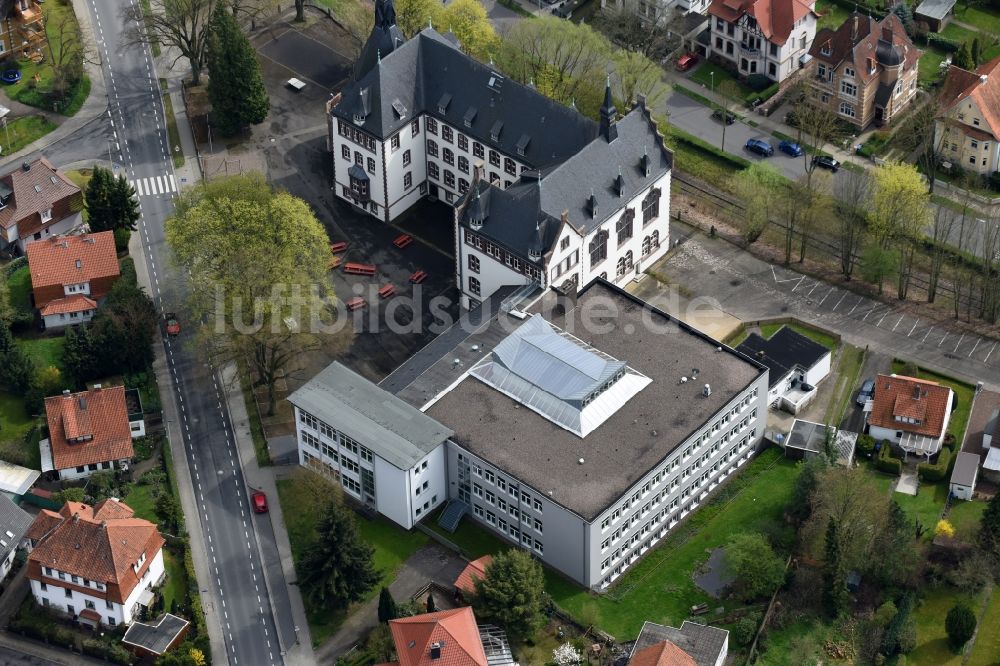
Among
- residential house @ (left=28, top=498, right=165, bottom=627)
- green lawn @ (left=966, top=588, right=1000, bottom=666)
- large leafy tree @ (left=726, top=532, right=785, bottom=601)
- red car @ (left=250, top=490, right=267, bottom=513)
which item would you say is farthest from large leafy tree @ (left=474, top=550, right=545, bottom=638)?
green lawn @ (left=966, top=588, right=1000, bottom=666)

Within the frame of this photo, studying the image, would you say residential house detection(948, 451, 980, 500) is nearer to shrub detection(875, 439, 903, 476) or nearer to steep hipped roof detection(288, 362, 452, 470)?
shrub detection(875, 439, 903, 476)

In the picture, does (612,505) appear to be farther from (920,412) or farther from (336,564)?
(920,412)

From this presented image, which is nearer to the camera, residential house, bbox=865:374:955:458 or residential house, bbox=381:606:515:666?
residential house, bbox=381:606:515:666

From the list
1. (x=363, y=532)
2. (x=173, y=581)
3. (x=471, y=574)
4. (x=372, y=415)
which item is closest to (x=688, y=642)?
(x=471, y=574)

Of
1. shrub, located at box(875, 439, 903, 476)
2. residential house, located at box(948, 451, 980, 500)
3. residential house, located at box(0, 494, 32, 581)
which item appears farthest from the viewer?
shrub, located at box(875, 439, 903, 476)

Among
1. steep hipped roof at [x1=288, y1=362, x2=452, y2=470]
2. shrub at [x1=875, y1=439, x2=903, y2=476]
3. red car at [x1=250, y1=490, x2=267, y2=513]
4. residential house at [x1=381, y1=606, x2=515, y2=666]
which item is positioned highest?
steep hipped roof at [x1=288, y1=362, x2=452, y2=470]

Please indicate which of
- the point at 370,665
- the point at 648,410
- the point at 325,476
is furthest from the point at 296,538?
the point at 648,410

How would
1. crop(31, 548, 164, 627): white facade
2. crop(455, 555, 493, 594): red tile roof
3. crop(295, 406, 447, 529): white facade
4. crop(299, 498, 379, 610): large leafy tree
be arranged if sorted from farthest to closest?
crop(295, 406, 447, 529): white facade < crop(31, 548, 164, 627): white facade < crop(455, 555, 493, 594): red tile roof < crop(299, 498, 379, 610): large leafy tree
